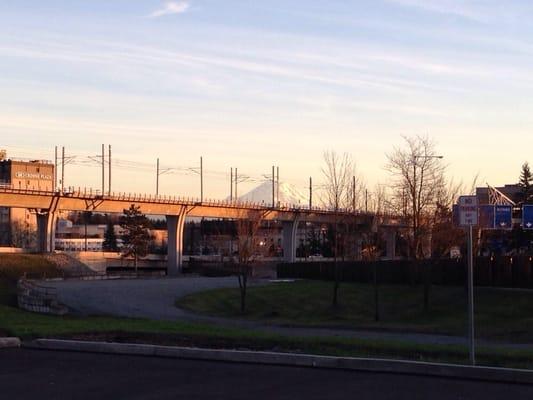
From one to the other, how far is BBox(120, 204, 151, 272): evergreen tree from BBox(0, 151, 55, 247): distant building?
4880 centimetres

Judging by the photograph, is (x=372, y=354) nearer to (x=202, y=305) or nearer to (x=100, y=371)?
(x=100, y=371)

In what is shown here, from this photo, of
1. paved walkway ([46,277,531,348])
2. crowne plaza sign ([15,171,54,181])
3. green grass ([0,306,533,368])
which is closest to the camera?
green grass ([0,306,533,368])

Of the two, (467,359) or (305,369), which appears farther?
(467,359)

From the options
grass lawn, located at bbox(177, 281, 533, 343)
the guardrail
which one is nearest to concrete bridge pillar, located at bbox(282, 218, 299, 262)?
grass lawn, located at bbox(177, 281, 533, 343)

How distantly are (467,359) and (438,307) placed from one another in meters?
26.2

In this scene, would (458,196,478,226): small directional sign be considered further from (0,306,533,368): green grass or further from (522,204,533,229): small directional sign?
(522,204,533,229): small directional sign

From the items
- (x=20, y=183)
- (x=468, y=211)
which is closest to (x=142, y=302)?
(x=468, y=211)

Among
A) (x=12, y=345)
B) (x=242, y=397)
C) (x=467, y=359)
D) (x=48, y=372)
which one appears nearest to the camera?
(x=242, y=397)

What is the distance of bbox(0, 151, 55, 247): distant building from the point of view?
16311cm

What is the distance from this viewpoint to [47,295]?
42.1m

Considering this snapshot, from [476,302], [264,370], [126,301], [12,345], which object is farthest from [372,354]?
[126,301]

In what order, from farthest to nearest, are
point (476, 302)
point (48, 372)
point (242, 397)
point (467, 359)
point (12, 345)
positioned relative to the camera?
point (476, 302) < point (12, 345) < point (467, 359) < point (48, 372) < point (242, 397)

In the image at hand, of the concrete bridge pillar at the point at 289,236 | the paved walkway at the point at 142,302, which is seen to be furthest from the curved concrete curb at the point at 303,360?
the concrete bridge pillar at the point at 289,236

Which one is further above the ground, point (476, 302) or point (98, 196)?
point (98, 196)
